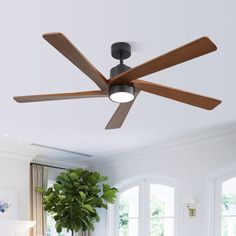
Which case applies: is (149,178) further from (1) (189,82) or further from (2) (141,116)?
(1) (189,82)

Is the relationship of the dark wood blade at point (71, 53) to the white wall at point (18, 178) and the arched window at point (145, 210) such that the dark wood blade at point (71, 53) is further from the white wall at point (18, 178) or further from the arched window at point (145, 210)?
the white wall at point (18, 178)

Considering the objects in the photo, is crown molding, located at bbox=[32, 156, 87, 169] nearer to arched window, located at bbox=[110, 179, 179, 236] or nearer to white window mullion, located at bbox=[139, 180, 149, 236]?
arched window, located at bbox=[110, 179, 179, 236]

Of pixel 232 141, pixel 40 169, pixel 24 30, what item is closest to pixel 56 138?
pixel 40 169

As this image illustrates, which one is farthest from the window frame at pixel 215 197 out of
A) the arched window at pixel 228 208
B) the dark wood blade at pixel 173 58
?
the dark wood blade at pixel 173 58

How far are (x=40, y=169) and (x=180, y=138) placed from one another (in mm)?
2357

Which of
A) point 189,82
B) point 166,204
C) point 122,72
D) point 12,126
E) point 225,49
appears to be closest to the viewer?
point 122,72

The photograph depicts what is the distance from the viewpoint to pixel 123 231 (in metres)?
6.71

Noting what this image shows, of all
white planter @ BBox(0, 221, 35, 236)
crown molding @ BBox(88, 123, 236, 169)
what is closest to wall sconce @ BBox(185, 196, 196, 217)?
crown molding @ BBox(88, 123, 236, 169)

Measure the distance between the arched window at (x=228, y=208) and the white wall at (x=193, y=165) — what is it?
0.21 meters

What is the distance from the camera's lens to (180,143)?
19.1ft

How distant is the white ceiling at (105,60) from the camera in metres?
2.56

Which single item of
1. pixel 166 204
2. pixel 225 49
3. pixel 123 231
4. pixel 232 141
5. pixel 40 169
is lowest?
pixel 123 231

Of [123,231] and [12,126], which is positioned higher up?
[12,126]

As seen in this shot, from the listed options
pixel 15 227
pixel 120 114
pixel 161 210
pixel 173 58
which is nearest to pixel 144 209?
pixel 161 210
